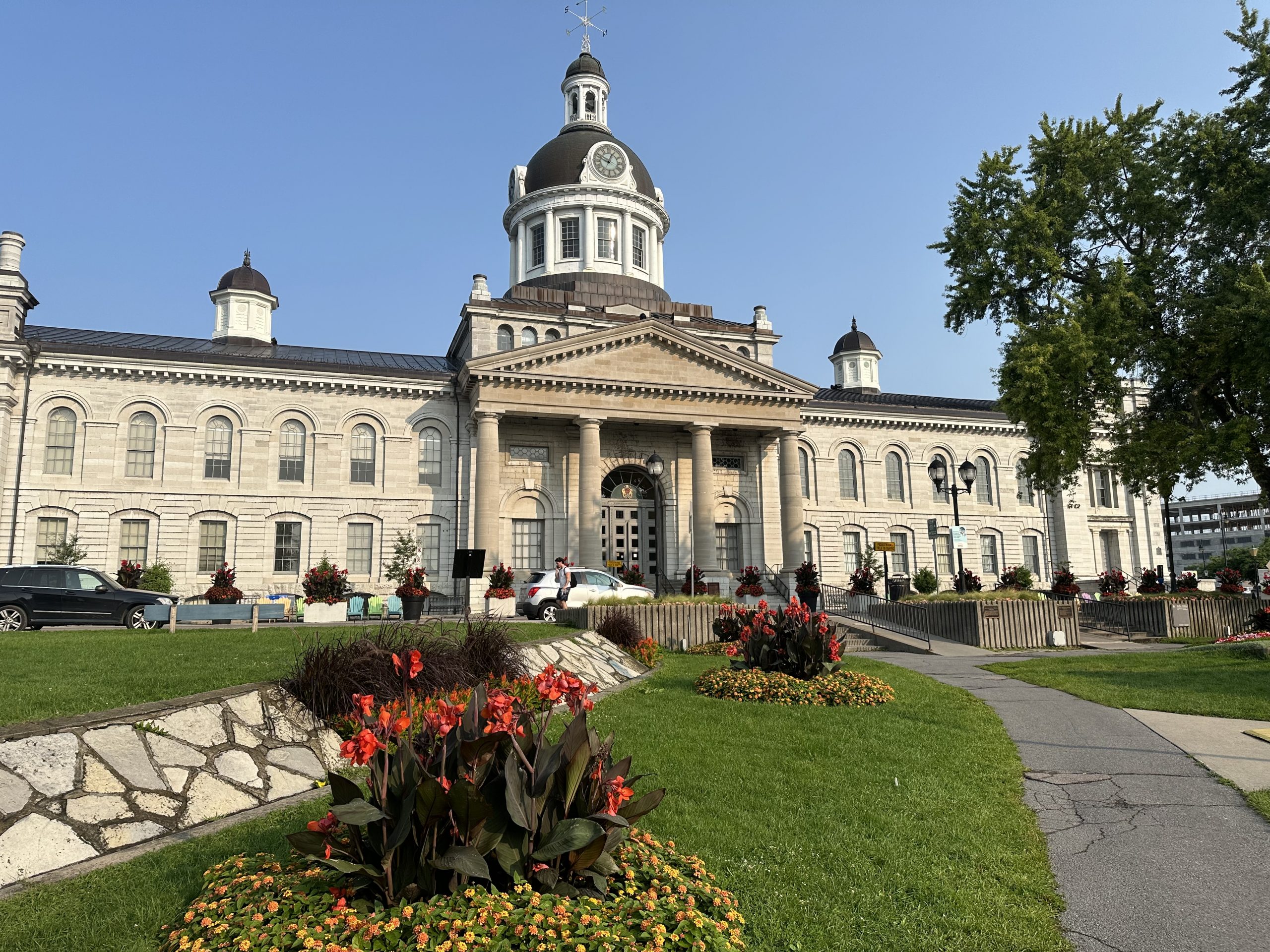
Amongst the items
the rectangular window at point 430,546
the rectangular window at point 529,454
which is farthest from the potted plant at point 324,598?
the rectangular window at point 529,454

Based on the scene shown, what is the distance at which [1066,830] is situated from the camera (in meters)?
5.88

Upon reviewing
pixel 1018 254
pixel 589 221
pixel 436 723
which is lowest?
pixel 436 723

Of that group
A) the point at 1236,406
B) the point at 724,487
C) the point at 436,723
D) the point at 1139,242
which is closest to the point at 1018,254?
the point at 1139,242

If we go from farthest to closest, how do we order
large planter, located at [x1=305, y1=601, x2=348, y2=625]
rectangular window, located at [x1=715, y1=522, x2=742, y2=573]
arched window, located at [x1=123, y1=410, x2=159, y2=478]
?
1. rectangular window, located at [x1=715, y1=522, x2=742, y2=573]
2. arched window, located at [x1=123, y1=410, x2=159, y2=478]
3. large planter, located at [x1=305, y1=601, x2=348, y2=625]

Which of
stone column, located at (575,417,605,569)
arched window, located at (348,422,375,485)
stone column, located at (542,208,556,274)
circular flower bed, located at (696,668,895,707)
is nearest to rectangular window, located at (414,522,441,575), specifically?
arched window, located at (348,422,375,485)

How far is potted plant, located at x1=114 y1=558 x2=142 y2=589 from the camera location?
2853cm

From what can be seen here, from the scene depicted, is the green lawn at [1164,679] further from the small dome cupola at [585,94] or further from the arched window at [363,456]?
the small dome cupola at [585,94]

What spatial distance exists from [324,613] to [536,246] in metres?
30.0

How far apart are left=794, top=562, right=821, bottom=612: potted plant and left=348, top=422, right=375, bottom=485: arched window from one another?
1815 centimetres

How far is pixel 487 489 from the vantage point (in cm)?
3172

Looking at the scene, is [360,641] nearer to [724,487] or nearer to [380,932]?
[380,932]

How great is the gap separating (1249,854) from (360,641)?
25.7 feet

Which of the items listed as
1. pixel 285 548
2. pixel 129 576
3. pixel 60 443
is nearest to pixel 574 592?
pixel 285 548

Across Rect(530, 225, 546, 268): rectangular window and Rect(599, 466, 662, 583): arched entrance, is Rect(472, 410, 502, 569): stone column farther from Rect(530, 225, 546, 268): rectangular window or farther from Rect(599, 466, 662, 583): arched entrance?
Rect(530, 225, 546, 268): rectangular window
